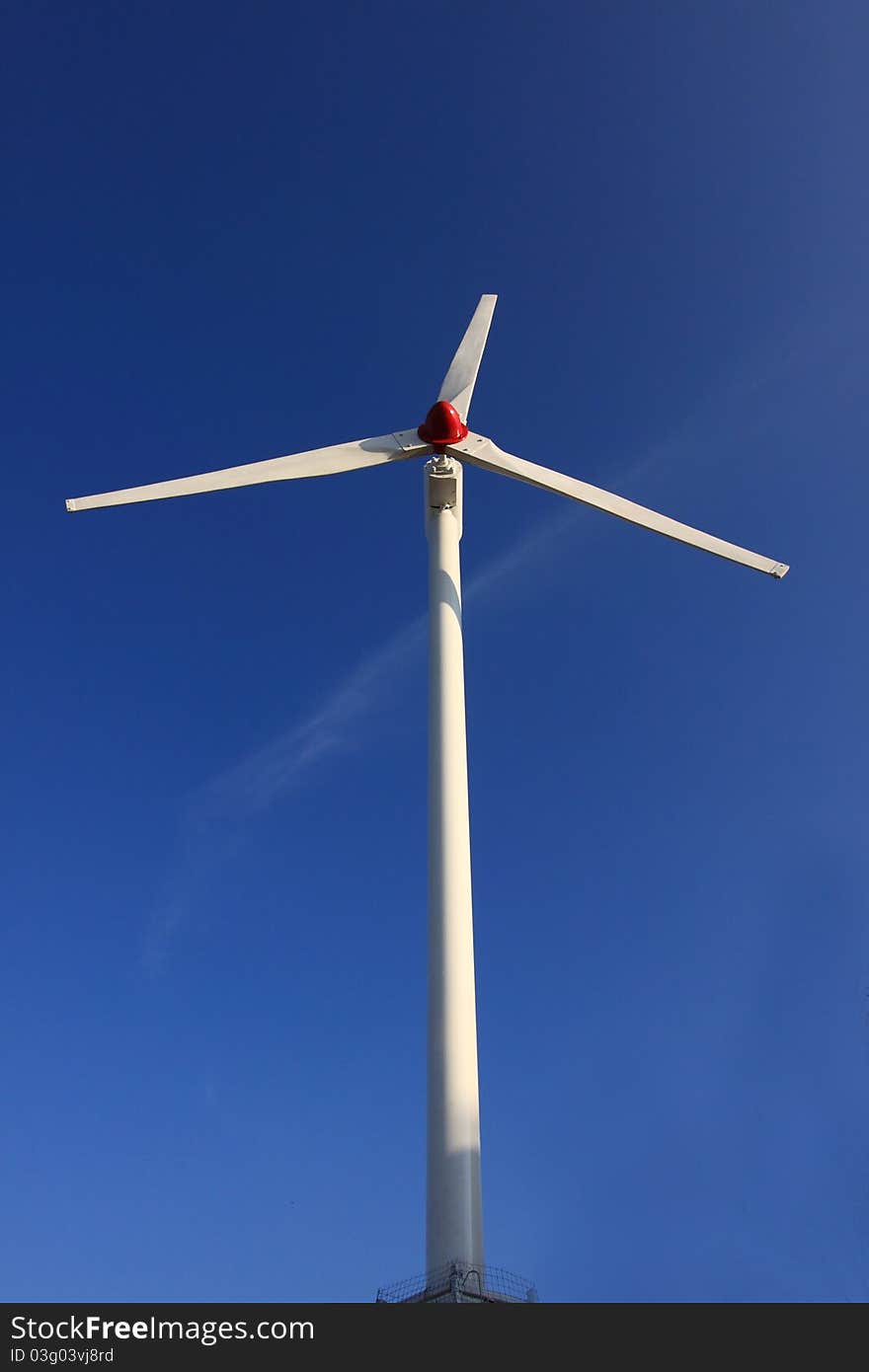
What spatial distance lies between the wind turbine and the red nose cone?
38mm

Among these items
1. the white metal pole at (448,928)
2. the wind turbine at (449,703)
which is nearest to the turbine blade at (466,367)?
the wind turbine at (449,703)

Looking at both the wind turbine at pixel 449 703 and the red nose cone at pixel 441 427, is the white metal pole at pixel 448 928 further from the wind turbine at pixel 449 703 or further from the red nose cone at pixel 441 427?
the red nose cone at pixel 441 427

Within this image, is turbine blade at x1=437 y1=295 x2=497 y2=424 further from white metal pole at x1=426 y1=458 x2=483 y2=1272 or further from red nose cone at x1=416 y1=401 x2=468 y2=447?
white metal pole at x1=426 y1=458 x2=483 y2=1272

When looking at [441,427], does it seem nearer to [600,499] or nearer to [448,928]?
[600,499]

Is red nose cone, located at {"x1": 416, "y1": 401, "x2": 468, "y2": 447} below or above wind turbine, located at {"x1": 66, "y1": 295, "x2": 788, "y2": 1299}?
above

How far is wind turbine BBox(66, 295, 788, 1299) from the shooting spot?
2669cm

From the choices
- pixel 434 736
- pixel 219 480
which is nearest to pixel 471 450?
pixel 219 480

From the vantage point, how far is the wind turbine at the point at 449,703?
87.6 ft

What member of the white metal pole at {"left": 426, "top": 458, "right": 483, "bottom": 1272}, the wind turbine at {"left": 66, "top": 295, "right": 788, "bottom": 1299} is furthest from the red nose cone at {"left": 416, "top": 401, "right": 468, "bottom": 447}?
the white metal pole at {"left": 426, "top": 458, "right": 483, "bottom": 1272}

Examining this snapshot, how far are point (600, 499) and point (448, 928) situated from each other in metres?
17.3

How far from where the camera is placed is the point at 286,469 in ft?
128

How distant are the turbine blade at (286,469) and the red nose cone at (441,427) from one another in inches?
21.9
